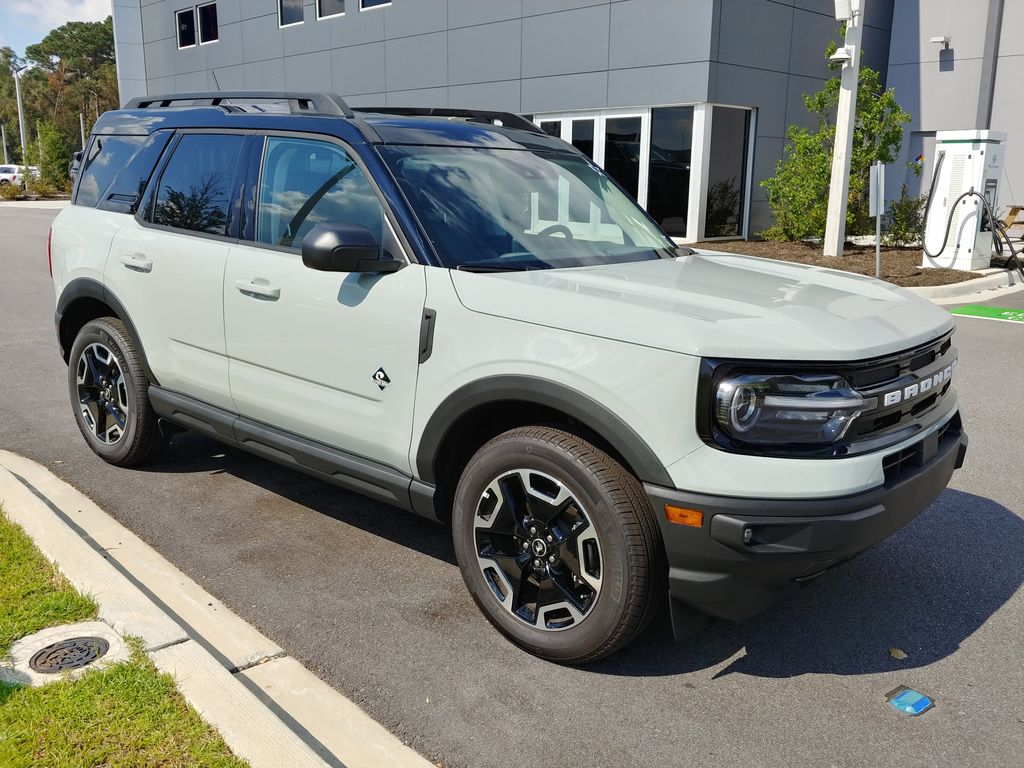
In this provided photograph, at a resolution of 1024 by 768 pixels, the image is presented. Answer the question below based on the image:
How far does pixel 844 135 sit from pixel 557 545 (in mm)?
13962

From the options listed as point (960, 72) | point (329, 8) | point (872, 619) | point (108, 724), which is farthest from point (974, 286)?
point (329, 8)

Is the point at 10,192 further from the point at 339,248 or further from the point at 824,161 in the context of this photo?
the point at 339,248

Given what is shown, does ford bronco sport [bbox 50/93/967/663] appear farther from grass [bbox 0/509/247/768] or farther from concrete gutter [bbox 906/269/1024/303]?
concrete gutter [bbox 906/269/1024/303]

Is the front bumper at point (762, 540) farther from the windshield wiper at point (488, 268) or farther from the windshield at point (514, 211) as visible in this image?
the windshield at point (514, 211)

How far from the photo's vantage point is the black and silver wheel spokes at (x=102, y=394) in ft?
16.8

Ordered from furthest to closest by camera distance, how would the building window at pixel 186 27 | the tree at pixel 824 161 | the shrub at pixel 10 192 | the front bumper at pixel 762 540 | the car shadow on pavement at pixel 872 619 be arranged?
the shrub at pixel 10 192 → the building window at pixel 186 27 → the tree at pixel 824 161 → the car shadow on pavement at pixel 872 619 → the front bumper at pixel 762 540

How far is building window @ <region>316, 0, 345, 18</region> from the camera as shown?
25.1m

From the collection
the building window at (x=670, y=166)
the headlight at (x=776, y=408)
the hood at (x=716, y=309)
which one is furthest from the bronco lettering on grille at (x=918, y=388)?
the building window at (x=670, y=166)

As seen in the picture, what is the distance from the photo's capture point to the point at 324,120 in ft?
13.1

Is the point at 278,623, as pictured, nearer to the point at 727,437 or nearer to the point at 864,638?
the point at 727,437

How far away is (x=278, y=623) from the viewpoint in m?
3.54

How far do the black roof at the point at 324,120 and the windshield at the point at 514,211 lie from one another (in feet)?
0.37

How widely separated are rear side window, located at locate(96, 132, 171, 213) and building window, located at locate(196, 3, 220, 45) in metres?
28.3

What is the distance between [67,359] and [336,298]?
8.87 ft
